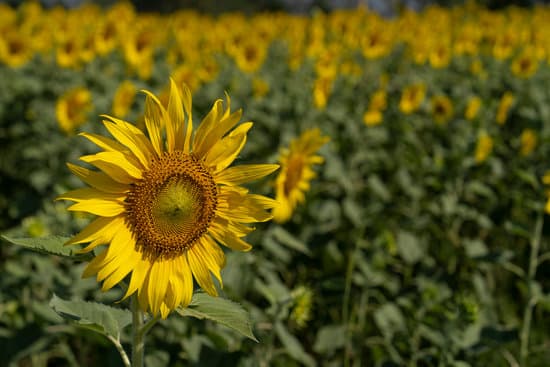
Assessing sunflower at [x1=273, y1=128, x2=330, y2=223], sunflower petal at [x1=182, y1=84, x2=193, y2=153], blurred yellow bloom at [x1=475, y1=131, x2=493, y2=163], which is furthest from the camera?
blurred yellow bloom at [x1=475, y1=131, x2=493, y2=163]

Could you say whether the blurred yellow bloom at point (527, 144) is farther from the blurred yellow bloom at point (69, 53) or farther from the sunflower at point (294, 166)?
the blurred yellow bloom at point (69, 53)

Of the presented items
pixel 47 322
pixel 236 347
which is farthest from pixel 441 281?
pixel 47 322

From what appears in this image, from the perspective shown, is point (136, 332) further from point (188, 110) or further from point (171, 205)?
point (188, 110)

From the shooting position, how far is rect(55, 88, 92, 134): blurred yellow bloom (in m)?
4.32

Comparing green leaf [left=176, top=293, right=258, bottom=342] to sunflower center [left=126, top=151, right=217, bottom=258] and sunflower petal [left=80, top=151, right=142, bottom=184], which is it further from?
sunflower petal [left=80, top=151, right=142, bottom=184]

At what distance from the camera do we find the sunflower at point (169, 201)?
1.30 metres

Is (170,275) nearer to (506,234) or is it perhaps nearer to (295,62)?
(506,234)

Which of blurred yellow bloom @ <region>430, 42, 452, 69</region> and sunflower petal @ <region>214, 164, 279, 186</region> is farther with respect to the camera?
blurred yellow bloom @ <region>430, 42, 452, 69</region>

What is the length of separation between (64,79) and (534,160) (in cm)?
427

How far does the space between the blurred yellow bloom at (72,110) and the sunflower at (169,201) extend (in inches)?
124

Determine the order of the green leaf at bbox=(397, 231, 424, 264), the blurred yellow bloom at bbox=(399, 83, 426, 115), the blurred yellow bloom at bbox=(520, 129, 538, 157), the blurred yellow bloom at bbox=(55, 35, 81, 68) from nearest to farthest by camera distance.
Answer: the green leaf at bbox=(397, 231, 424, 264) → the blurred yellow bloom at bbox=(520, 129, 538, 157) → the blurred yellow bloom at bbox=(399, 83, 426, 115) → the blurred yellow bloom at bbox=(55, 35, 81, 68)

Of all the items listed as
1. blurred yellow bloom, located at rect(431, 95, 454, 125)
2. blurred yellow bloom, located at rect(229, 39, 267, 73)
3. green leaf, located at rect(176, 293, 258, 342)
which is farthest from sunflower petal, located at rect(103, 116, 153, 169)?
blurred yellow bloom, located at rect(229, 39, 267, 73)

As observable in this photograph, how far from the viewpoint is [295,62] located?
18.6ft

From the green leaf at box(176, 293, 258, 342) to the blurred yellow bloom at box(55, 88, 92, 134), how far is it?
321 cm
